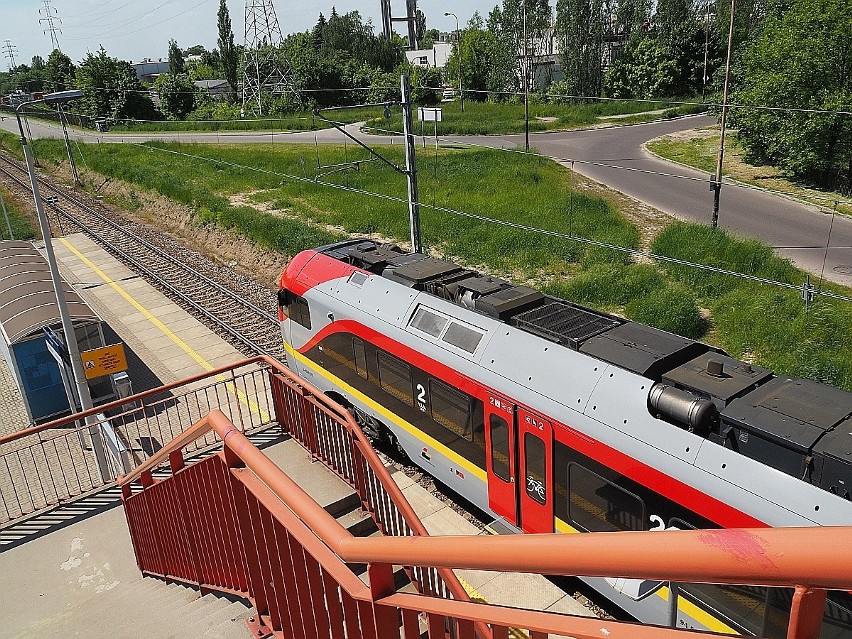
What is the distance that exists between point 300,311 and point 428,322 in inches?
163

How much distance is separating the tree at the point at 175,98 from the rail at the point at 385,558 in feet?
272

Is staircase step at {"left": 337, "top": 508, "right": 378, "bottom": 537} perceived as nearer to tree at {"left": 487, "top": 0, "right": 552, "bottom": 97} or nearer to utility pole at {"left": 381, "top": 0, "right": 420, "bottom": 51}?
tree at {"left": 487, "top": 0, "right": 552, "bottom": 97}

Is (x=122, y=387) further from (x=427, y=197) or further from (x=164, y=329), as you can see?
(x=427, y=197)

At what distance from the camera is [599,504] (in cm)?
824

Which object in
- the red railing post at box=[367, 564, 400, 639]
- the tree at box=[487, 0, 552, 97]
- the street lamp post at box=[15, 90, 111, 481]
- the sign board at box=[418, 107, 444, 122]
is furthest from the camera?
the tree at box=[487, 0, 552, 97]

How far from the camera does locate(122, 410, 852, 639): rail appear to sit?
5.11 ft

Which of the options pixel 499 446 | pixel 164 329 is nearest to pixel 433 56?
pixel 164 329

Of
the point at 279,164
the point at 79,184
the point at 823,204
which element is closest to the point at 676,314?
the point at 823,204

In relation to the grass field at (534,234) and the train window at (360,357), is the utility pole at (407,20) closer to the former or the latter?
the grass field at (534,234)

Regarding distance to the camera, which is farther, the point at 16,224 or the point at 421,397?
the point at 16,224

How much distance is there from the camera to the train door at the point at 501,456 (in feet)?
30.8

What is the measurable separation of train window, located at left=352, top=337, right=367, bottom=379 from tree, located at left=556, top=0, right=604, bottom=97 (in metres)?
68.3

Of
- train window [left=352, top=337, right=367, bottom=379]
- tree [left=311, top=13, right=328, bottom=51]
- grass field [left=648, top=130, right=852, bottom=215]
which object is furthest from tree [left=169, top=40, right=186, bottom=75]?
train window [left=352, top=337, right=367, bottom=379]

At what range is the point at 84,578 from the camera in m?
7.63
